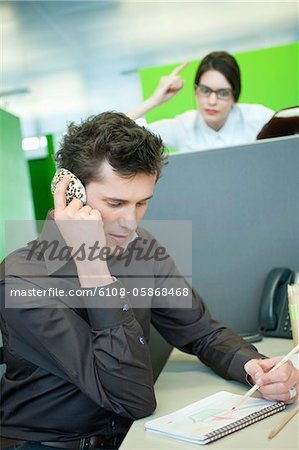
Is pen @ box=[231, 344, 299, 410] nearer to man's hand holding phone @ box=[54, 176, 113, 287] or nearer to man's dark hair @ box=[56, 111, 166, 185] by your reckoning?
man's hand holding phone @ box=[54, 176, 113, 287]

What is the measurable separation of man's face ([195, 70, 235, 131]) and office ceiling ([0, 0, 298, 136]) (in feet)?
10.3

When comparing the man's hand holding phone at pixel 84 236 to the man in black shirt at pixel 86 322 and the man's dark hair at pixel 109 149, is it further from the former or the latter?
the man's dark hair at pixel 109 149

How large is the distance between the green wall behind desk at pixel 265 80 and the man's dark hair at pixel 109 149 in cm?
282

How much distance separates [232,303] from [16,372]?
82 cm

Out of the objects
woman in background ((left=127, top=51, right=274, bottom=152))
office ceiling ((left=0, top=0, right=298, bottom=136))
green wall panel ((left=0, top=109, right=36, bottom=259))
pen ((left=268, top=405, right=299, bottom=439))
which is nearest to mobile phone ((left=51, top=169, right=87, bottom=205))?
green wall panel ((left=0, top=109, right=36, bottom=259))

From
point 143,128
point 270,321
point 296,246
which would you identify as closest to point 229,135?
point 296,246

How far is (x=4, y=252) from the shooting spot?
132 centimetres

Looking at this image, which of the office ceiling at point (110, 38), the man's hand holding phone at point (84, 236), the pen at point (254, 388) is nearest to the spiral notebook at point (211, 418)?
the pen at point (254, 388)

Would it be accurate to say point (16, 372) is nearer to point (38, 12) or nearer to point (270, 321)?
point (270, 321)

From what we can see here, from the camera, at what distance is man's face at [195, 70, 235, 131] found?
2545mm

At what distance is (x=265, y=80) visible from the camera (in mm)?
4074

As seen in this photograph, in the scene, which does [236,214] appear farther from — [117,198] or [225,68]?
[225,68]

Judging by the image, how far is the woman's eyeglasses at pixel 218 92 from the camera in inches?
103

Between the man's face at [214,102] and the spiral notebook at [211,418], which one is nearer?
the spiral notebook at [211,418]
